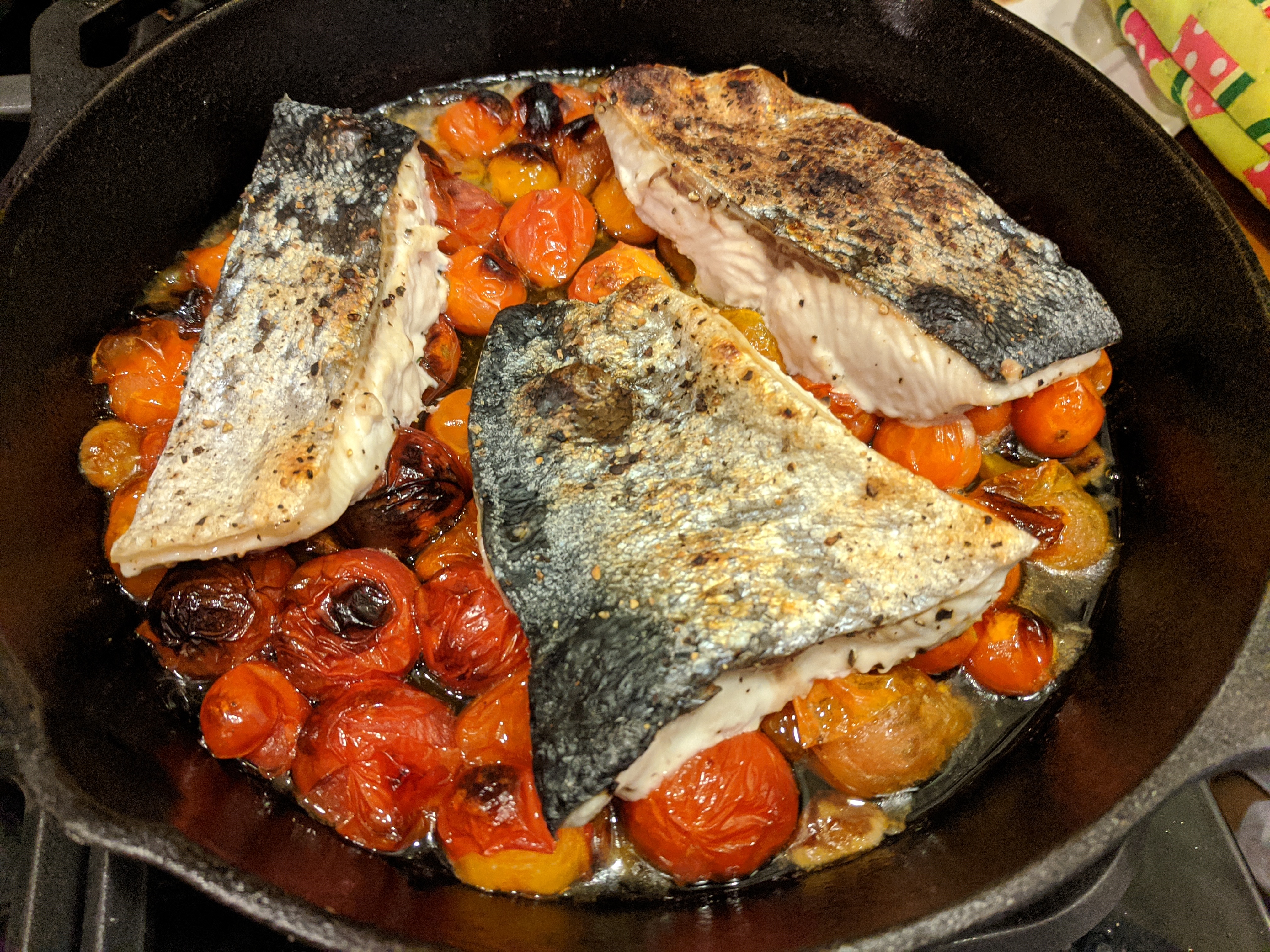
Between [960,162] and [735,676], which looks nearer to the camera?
Answer: [735,676]

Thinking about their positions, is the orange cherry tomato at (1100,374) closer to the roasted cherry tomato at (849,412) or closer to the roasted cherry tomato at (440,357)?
the roasted cherry tomato at (849,412)

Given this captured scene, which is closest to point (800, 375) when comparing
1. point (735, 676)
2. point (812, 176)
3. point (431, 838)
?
point (812, 176)

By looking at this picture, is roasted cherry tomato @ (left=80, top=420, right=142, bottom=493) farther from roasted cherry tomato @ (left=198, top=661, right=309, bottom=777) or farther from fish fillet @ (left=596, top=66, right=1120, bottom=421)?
fish fillet @ (left=596, top=66, right=1120, bottom=421)

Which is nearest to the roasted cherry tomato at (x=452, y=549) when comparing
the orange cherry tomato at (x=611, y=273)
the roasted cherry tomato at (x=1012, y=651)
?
the orange cherry tomato at (x=611, y=273)

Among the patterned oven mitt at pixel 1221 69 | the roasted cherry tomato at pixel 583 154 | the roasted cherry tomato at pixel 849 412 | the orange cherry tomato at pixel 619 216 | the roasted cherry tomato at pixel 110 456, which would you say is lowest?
the roasted cherry tomato at pixel 110 456

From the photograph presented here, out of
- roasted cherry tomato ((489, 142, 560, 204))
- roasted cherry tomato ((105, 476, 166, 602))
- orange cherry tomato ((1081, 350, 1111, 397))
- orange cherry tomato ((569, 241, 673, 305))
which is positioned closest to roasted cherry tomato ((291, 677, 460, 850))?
roasted cherry tomato ((105, 476, 166, 602))

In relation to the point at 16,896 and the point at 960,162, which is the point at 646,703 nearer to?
the point at 16,896
